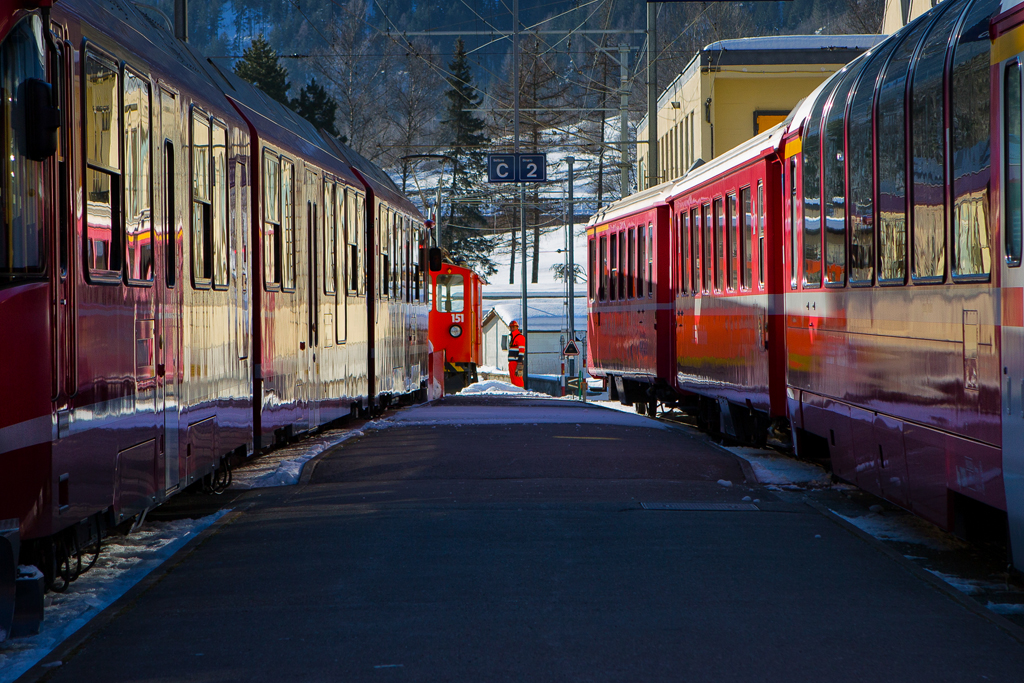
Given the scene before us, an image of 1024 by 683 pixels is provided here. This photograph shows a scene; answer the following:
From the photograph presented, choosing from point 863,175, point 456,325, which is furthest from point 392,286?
point 456,325

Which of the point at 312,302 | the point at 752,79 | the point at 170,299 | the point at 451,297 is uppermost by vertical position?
the point at 752,79

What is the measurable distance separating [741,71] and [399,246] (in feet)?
83.0

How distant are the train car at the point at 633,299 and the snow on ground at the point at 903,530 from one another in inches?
311

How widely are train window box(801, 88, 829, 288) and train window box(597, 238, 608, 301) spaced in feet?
34.0

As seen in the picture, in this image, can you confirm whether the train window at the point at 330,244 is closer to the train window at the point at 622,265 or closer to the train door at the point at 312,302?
the train door at the point at 312,302

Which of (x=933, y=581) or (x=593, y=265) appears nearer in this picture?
(x=933, y=581)

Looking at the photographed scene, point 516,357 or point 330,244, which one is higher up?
point 330,244

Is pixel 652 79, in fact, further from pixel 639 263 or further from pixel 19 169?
pixel 19 169

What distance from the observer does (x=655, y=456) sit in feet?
37.6

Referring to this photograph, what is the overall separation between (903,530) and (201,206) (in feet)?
15.4

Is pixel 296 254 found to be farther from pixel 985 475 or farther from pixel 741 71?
pixel 741 71

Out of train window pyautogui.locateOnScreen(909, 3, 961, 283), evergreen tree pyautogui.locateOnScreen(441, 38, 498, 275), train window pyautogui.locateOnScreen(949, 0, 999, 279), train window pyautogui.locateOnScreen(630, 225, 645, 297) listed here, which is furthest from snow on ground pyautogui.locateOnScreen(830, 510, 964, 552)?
evergreen tree pyautogui.locateOnScreen(441, 38, 498, 275)

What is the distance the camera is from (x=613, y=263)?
65.3 feet

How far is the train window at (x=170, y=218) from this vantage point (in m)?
7.48
